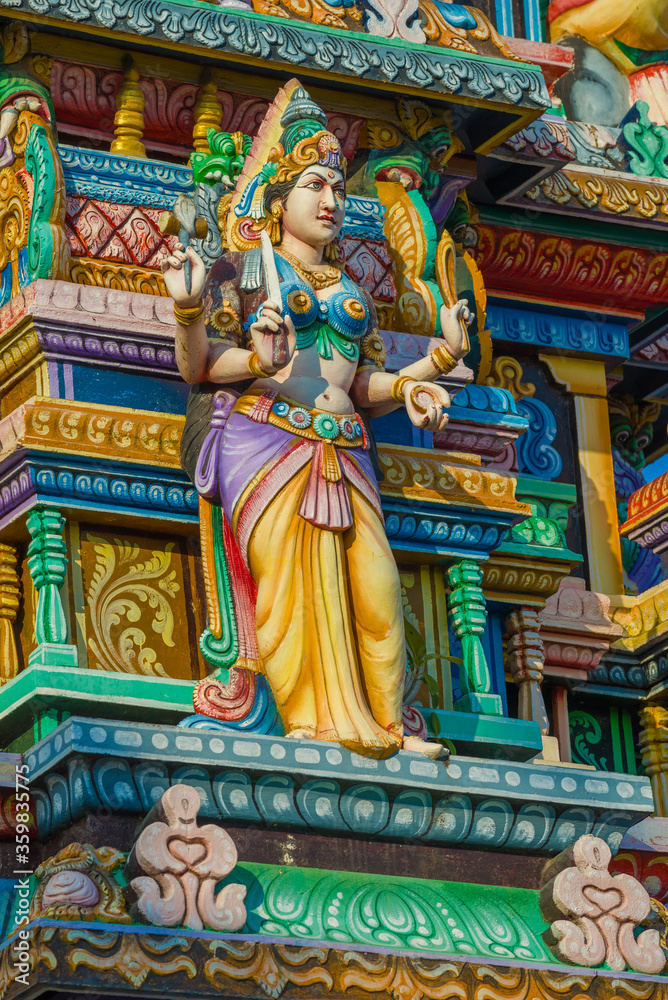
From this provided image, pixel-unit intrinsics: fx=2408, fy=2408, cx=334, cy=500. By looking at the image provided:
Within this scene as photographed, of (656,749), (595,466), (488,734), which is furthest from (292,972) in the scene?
(595,466)

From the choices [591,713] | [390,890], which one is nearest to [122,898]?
Result: [390,890]

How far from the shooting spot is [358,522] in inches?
404

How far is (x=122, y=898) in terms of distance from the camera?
8914 millimetres

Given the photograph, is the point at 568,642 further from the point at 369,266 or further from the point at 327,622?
the point at 327,622

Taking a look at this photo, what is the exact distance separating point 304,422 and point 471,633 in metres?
1.59

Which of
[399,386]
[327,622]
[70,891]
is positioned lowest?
[70,891]

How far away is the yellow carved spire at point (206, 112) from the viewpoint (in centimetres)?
1174

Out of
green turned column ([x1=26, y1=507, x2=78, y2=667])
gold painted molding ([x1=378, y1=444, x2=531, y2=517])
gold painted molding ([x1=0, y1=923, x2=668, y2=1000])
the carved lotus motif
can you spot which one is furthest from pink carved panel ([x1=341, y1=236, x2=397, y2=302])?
the carved lotus motif

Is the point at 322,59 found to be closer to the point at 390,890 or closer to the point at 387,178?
the point at 387,178

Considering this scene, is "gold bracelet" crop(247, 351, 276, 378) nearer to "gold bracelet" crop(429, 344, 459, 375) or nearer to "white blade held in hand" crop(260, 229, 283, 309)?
"white blade held in hand" crop(260, 229, 283, 309)

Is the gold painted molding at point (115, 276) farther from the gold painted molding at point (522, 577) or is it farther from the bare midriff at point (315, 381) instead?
the gold painted molding at point (522, 577)

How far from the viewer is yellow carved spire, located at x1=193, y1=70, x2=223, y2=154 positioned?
38.5 feet

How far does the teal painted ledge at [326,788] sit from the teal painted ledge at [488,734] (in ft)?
3.23

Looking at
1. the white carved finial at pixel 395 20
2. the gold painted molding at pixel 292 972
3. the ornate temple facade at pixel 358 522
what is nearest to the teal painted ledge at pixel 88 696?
the ornate temple facade at pixel 358 522
